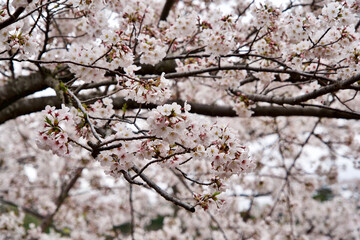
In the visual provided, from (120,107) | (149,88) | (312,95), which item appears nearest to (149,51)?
(149,88)

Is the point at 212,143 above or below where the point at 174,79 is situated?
below

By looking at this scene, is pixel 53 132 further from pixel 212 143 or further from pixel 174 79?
pixel 174 79

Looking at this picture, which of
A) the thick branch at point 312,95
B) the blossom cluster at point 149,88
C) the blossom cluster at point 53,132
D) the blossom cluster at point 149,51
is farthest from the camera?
the blossom cluster at point 149,51

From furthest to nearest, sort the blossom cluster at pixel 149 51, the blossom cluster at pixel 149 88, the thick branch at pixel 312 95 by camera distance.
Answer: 1. the blossom cluster at pixel 149 51
2. the thick branch at pixel 312 95
3. the blossom cluster at pixel 149 88

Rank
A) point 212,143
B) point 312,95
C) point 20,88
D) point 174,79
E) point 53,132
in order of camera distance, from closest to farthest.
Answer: point 53,132 → point 212,143 → point 312,95 → point 20,88 → point 174,79

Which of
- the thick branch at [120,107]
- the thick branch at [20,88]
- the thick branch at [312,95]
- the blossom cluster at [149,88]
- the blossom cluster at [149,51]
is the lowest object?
the blossom cluster at [149,88]

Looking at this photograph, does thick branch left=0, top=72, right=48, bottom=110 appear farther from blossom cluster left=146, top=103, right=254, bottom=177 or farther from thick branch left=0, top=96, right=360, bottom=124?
blossom cluster left=146, top=103, right=254, bottom=177

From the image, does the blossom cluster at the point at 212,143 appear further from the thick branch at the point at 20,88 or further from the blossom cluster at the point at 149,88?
the thick branch at the point at 20,88

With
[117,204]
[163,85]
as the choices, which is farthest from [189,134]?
[117,204]

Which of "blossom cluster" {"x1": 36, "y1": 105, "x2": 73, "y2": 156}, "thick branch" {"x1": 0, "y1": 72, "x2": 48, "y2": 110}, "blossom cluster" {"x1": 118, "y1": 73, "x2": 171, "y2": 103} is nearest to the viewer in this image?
"blossom cluster" {"x1": 36, "y1": 105, "x2": 73, "y2": 156}

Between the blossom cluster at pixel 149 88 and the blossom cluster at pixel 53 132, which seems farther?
the blossom cluster at pixel 149 88

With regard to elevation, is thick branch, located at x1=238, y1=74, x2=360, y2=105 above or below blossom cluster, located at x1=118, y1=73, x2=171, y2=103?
above

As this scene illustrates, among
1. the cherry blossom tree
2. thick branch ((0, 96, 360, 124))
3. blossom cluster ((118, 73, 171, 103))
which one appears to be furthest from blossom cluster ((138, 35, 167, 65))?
thick branch ((0, 96, 360, 124))

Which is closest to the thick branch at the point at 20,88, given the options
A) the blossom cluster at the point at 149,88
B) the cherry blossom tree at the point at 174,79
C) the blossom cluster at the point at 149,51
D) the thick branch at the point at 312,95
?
the cherry blossom tree at the point at 174,79
